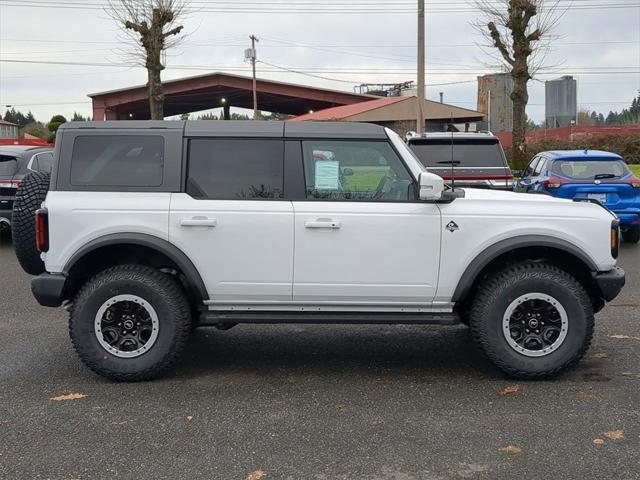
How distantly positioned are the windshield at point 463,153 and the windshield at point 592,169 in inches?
47.7

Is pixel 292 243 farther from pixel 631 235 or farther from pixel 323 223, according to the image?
pixel 631 235

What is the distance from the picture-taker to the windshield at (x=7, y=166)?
38.1ft

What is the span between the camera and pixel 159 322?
4.85 meters

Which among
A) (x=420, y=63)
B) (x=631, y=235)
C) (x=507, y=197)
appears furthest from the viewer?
(x=420, y=63)

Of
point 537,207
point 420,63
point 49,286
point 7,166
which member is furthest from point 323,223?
point 420,63

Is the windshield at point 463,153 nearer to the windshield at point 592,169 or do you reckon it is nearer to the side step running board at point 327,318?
the windshield at point 592,169

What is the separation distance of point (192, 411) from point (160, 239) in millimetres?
1234

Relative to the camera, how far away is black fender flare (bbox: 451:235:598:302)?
4.78m

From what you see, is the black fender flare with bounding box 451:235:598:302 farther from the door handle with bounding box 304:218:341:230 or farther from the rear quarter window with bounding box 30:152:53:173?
the rear quarter window with bounding box 30:152:53:173

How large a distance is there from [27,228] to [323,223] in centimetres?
A: 230

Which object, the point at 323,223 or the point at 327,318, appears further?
the point at 327,318

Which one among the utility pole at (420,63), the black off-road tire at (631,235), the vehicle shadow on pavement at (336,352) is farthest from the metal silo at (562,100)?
the vehicle shadow on pavement at (336,352)

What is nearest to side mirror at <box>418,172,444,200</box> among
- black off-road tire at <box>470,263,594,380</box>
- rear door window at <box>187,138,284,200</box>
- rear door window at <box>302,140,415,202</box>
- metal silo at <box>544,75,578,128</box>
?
rear door window at <box>302,140,415,202</box>

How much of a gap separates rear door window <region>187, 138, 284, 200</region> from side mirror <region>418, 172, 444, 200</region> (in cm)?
101
